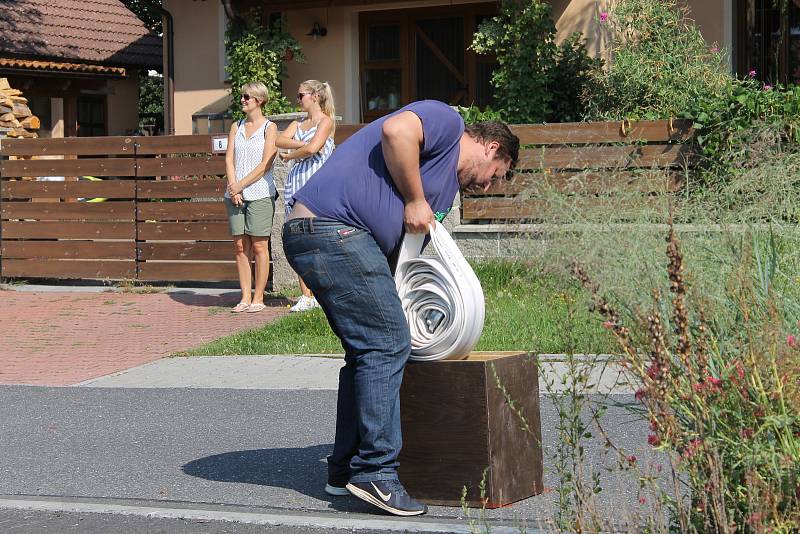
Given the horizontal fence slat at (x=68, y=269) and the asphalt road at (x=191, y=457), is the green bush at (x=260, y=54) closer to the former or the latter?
the horizontal fence slat at (x=68, y=269)

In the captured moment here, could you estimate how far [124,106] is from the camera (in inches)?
1120

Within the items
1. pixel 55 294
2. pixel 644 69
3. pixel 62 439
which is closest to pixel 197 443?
pixel 62 439

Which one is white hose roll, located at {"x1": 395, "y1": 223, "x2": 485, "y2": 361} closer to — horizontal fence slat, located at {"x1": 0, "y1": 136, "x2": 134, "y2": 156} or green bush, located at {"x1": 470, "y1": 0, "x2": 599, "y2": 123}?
horizontal fence slat, located at {"x1": 0, "y1": 136, "x2": 134, "y2": 156}

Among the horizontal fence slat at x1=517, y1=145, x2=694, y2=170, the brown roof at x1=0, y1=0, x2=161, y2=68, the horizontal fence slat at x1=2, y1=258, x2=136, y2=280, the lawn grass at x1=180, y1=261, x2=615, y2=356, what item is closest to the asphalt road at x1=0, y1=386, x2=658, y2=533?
the lawn grass at x1=180, y1=261, x2=615, y2=356

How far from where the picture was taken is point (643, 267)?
5312 mm

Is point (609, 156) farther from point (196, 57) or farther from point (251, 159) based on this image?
point (196, 57)

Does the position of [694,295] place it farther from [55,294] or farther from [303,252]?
[55,294]

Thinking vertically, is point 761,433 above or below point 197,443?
above

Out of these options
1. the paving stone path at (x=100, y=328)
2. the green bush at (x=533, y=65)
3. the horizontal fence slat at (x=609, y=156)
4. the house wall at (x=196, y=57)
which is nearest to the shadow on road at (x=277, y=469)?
the paving stone path at (x=100, y=328)

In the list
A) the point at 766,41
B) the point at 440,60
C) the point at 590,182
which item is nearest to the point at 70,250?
the point at 590,182

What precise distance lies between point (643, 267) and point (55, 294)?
896 centimetres

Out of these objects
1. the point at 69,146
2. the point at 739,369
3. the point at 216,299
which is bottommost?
the point at 216,299

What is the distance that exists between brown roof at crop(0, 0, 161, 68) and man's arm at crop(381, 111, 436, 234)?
20.1 meters

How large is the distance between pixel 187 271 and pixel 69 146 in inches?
79.7
